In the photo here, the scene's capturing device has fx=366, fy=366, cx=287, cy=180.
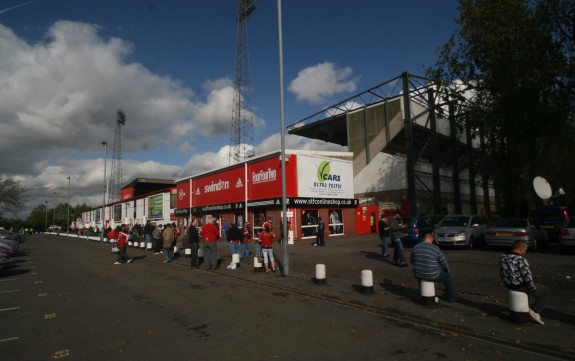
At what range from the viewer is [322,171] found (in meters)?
28.2

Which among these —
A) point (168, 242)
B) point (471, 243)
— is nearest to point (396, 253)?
point (471, 243)

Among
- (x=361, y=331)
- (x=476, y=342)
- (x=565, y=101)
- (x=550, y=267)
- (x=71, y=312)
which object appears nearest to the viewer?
(x=476, y=342)

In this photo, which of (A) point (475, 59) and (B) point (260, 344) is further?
(A) point (475, 59)

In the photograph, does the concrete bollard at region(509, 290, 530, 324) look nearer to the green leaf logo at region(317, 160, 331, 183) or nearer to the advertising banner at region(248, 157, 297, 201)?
the advertising banner at region(248, 157, 297, 201)

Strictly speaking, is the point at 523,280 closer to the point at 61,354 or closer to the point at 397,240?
the point at 397,240

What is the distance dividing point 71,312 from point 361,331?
5986 millimetres

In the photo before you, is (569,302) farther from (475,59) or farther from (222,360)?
(475,59)

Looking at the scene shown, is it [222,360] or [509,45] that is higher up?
[509,45]

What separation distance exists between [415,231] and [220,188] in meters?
20.6

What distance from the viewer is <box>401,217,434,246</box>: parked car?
19078 mm

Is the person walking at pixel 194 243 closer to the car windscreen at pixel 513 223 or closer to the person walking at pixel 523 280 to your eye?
the person walking at pixel 523 280

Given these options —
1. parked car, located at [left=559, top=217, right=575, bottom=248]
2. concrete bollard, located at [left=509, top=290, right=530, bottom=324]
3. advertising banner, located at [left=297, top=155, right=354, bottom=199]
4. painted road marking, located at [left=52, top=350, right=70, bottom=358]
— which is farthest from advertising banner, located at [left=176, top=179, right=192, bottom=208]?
concrete bollard, located at [left=509, top=290, right=530, bottom=324]

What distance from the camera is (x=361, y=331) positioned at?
602 centimetres

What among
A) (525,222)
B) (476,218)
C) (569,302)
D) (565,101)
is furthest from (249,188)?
(569,302)
